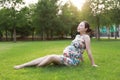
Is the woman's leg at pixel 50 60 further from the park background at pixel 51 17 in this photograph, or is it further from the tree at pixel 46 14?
the tree at pixel 46 14

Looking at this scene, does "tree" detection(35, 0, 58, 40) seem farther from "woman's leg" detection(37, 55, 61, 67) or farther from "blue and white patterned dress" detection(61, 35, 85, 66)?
"woman's leg" detection(37, 55, 61, 67)

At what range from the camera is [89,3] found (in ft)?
173

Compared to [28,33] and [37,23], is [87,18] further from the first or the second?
[28,33]

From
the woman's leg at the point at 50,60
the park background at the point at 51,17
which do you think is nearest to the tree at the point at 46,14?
the park background at the point at 51,17

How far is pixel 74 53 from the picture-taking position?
320 inches

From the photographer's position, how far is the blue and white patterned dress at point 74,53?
8.07 m

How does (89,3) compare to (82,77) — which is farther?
(89,3)

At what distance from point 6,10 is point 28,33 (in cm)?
1221

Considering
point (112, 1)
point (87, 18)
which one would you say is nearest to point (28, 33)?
point (87, 18)

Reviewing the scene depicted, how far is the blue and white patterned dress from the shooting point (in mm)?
8075

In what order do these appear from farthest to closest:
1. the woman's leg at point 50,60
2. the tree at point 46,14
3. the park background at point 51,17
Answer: the tree at point 46,14, the park background at point 51,17, the woman's leg at point 50,60

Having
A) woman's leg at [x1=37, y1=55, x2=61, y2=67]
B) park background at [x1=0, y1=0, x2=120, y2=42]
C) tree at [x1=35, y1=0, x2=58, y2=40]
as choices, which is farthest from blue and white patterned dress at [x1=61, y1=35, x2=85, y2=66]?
tree at [x1=35, y1=0, x2=58, y2=40]

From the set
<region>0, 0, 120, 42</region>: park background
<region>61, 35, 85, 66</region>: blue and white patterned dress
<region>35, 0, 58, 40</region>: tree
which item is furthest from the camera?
<region>35, 0, 58, 40</region>: tree

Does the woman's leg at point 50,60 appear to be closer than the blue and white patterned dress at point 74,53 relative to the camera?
Yes
